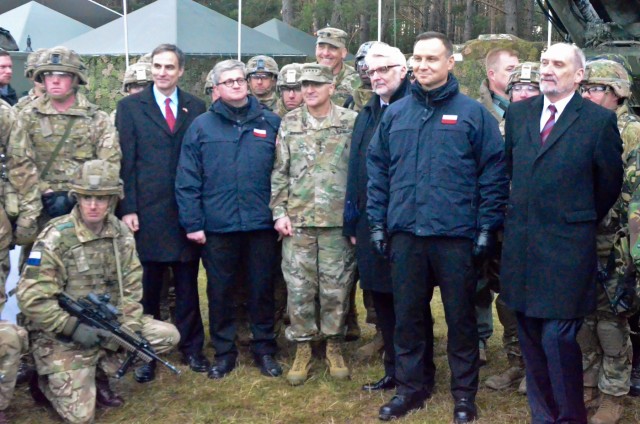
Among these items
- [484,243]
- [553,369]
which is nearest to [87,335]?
[484,243]

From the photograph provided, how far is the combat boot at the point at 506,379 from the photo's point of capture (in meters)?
5.84

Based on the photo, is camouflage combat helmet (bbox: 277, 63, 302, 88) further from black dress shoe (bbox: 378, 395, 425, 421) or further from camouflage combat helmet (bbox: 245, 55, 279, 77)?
black dress shoe (bbox: 378, 395, 425, 421)

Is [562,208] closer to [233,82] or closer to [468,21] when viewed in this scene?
[233,82]

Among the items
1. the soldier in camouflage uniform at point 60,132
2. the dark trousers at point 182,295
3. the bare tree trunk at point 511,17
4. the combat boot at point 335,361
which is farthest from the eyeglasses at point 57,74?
the bare tree trunk at point 511,17

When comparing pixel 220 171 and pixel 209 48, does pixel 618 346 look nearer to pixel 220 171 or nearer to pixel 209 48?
pixel 220 171

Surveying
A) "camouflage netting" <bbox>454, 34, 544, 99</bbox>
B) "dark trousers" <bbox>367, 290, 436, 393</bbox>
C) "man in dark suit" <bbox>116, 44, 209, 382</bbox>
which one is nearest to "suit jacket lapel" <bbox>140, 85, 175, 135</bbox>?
"man in dark suit" <bbox>116, 44, 209, 382</bbox>

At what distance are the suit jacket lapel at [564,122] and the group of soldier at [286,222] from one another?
1.30 feet

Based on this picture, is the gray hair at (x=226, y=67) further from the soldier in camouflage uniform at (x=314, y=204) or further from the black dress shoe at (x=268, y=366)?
the black dress shoe at (x=268, y=366)

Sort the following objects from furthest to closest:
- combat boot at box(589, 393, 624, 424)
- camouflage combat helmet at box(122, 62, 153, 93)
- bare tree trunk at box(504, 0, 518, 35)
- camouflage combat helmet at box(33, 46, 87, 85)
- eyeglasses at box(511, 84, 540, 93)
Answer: bare tree trunk at box(504, 0, 518, 35), camouflage combat helmet at box(122, 62, 153, 93), camouflage combat helmet at box(33, 46, 87, 85), eyeglasses at box(511, 84, 540, 93), combat boot at box(589, 393, 624, 424)

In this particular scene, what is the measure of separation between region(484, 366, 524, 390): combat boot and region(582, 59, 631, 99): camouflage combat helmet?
2.02 meters

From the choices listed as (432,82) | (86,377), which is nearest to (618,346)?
(432,82)

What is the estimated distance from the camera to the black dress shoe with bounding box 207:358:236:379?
6.14m

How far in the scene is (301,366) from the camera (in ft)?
19.9

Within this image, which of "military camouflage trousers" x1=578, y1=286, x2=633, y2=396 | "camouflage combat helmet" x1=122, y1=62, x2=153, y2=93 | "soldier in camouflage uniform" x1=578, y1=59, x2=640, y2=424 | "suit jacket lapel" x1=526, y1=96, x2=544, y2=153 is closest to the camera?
"suit jacket lapel" x1=526, y1=96, x2=544, y2=153
